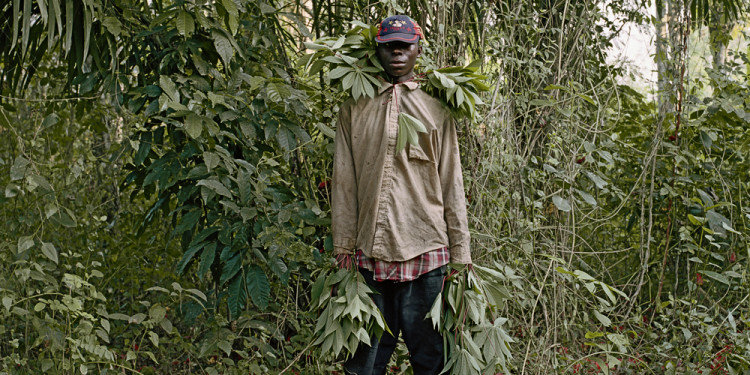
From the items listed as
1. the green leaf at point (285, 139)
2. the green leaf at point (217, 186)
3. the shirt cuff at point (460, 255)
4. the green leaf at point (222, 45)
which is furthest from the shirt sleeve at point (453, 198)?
the green leaf at point (222, 45)

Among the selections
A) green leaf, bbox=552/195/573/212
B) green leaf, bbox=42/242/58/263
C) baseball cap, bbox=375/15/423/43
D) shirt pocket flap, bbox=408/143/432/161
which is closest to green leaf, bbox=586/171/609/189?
green leaf, bbox=552/195/573/212

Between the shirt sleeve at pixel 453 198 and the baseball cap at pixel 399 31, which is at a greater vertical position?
the baseball cap at pixel 399 31

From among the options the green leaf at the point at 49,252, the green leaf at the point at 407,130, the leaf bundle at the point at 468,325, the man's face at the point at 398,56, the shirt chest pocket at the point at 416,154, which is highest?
the man's face at the point at 398,56

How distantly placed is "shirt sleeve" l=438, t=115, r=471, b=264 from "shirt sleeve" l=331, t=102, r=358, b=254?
0.96 ft

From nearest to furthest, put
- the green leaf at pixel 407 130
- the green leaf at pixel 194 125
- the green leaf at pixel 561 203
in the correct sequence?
1. the green leaf at pixel 407 130
2. the green leaf at pixel 194 125
3. the green leaf at pixel 561 203

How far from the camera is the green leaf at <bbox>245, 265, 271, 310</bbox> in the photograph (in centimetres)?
261

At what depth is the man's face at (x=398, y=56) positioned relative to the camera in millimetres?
2221

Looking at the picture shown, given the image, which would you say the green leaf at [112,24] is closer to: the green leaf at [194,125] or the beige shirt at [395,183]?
the green leaf at [194,125]

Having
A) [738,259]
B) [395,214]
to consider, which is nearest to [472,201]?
[395,214]

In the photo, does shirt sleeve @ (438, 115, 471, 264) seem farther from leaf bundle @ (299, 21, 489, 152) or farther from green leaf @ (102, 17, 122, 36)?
green leaf @ (102, 17, 122, 36)

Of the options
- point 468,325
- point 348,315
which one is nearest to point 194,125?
point 348,315

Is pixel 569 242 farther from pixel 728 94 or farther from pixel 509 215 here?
pixel 728 94

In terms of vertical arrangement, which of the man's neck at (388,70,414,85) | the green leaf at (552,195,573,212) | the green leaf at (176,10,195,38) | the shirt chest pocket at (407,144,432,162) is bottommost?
the green leaf at (552,195,573,212)

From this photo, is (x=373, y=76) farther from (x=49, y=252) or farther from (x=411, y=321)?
(x=49, y=252)
